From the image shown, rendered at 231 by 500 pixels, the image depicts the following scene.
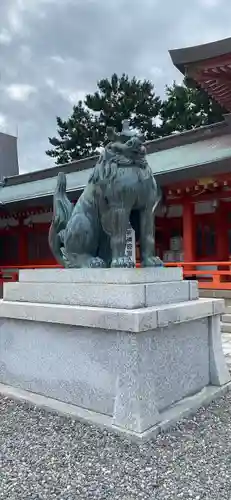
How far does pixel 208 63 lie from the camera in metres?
7.14

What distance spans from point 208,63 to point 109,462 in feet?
22.9

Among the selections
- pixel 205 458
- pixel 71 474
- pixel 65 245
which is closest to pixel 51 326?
pixel 65 245

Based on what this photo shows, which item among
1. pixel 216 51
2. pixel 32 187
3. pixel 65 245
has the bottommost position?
pixel 65 245

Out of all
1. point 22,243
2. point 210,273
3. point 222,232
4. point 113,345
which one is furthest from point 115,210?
point 22,243

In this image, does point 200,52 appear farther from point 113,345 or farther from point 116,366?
point 116,366

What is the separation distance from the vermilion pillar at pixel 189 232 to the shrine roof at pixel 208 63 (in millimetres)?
2443

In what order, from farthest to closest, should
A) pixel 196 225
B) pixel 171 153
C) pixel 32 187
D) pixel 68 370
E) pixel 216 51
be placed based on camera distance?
pixel 32 187 → pixel 171 153 → pixel 196 225 → pixel 216 51 → pixel 68 370

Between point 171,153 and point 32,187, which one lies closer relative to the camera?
point 171,153

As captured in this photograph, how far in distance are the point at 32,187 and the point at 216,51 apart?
750 centimetres

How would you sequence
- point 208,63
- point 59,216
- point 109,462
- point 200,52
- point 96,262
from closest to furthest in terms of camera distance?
point 109,462, point 96,262, point 59,216, point 200,52, point 208,63

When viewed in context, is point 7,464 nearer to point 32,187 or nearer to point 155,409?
point 155,409

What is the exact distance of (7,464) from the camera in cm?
217

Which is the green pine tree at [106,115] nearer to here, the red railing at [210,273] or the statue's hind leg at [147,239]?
the red railing at [210,273]

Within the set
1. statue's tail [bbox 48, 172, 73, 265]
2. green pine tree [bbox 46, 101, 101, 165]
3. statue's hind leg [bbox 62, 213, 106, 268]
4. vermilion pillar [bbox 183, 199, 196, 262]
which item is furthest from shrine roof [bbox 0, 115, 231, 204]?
green pine tree [bbox 46, 101, 101, 165]
